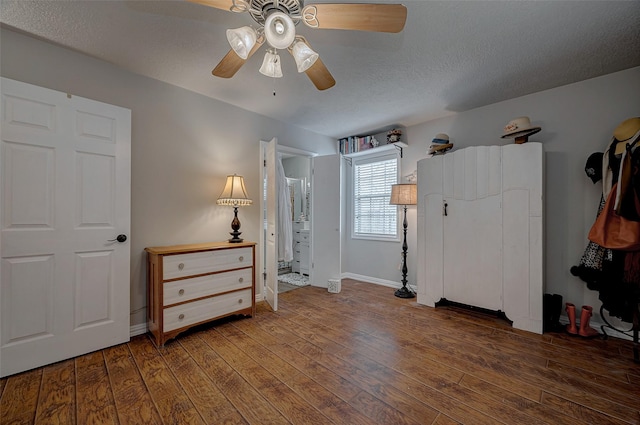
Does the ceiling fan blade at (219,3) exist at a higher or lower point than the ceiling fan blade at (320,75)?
higher

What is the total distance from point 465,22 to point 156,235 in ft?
10.3

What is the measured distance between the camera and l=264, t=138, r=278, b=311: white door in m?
3.05

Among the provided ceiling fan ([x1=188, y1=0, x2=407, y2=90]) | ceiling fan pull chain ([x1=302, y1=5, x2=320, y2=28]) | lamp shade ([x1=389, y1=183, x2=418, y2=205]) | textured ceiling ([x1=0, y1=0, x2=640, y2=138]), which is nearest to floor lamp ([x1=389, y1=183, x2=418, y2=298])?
lamp shade ([x1=389, y1=183, x2=418, y2=205])

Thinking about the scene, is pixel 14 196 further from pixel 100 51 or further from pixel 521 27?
pixel 521 27

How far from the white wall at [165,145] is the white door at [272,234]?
0.24 m

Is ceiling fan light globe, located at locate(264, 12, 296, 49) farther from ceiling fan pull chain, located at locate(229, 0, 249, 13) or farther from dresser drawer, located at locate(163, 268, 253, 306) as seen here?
dresser drawer, located at locate(163, 268, 253, 306)

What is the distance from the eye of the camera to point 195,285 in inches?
97.6

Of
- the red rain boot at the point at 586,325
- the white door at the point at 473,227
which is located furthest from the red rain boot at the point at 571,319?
the white door at the point at 473,227

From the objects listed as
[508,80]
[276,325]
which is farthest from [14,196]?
[508,80]

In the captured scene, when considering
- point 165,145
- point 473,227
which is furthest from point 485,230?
point 165,145

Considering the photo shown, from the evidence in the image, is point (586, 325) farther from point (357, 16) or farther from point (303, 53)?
point (303, 53)

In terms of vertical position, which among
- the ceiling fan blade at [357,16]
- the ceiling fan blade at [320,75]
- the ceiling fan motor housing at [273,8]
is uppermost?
the ceiling fan motor housing at [273,8]

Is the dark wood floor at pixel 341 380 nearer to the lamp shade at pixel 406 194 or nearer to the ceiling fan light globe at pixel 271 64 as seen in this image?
the lamp shade at pixel 406 194

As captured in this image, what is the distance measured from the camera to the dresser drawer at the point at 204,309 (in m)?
2.32
